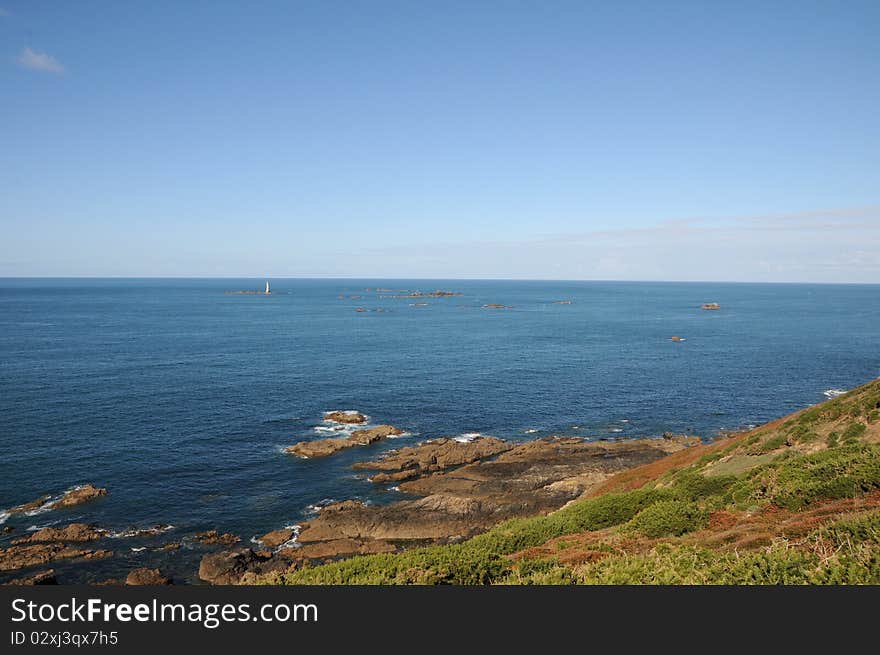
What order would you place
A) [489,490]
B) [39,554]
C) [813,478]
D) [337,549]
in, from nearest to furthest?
[813,478], [39,554], [337,549], [489,490]

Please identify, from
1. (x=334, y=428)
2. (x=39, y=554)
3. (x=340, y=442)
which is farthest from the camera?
(x=334, y=428)

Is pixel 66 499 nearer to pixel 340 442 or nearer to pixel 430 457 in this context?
pixel 340 442

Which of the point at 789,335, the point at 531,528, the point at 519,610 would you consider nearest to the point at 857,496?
the point at 531,528

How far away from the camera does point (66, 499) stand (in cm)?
4256

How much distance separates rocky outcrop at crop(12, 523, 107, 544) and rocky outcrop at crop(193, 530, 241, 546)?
7278 mm

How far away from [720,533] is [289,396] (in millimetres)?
67359

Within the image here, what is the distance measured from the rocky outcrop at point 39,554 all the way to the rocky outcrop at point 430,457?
23.7 m

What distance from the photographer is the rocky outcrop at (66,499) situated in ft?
136

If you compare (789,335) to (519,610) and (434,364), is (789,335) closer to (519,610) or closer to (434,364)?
(434,364)

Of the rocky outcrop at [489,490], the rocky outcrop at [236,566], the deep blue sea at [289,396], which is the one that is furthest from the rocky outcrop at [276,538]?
the rocky outcrop at [236,566]

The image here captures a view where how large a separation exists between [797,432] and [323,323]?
152102 mm

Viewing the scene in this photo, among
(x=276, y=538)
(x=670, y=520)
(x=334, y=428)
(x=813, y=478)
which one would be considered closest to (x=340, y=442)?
(x=334, y=428)

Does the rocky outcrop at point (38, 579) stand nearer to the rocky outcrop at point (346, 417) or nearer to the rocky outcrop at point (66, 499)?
the rocky outcrop at point (66, 499)

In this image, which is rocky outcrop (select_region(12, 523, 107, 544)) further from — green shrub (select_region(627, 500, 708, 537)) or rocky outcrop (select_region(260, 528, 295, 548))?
→ green shrub (select_region(627, 500, 708, 537))
